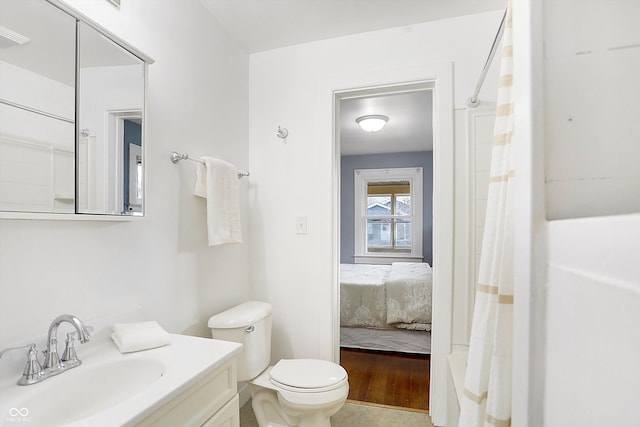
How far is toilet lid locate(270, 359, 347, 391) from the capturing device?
156cm

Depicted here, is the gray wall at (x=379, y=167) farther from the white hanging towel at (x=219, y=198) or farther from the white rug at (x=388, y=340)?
the white hanging towel at (x=219, y=198)

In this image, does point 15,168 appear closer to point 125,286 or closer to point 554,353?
point 125,286

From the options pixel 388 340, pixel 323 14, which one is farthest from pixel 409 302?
pixel 323 14

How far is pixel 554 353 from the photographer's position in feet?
1.03

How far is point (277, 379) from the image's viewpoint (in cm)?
161

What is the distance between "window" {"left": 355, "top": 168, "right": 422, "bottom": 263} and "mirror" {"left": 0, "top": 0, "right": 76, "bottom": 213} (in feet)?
15.9

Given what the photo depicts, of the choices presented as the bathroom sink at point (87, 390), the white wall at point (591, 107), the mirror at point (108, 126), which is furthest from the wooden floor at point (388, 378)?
the white wall at point (591, 107)

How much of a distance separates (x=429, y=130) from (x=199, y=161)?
334cm

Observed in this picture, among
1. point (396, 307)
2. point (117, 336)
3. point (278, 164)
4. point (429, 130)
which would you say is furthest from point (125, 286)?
point (429, 130)

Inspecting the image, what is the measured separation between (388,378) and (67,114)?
260 centimetres

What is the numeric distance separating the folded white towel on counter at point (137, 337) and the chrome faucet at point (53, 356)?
5.0 inches

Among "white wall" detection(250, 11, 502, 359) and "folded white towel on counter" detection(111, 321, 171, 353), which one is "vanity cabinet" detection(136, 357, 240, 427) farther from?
"white wall" detection(250, 11, 502, 359)

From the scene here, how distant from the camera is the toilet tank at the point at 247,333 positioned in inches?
63.7

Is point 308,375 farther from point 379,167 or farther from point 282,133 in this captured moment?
point 379,167
